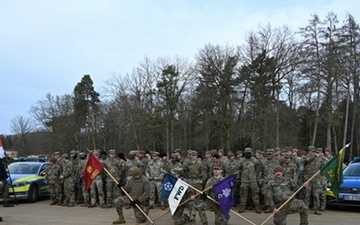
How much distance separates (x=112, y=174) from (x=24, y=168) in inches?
197

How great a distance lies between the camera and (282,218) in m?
10.8

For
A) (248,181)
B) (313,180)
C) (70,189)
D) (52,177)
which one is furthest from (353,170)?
(52,177)

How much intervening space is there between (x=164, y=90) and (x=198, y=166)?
42.3m

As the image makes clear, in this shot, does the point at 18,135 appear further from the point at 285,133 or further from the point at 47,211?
the point at 47,211

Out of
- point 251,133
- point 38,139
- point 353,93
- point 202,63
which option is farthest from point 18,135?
point 353,93

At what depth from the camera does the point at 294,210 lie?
10.8m

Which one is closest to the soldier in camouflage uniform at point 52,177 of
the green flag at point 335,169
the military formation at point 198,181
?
the military formation at point 198,181

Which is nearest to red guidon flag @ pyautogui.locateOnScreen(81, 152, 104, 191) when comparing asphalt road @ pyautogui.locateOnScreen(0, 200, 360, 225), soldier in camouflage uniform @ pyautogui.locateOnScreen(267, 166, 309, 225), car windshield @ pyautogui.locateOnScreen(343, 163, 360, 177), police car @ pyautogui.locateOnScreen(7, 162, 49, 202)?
asphalt road @ pyautogui.locateOnScreen(0, 200, 360, 225)

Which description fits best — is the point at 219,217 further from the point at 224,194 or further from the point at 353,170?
the point at 353,170

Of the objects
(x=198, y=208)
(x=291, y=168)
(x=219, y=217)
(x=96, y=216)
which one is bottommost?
(x=96, y=216)

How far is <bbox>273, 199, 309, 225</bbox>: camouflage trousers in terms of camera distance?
1068 cm

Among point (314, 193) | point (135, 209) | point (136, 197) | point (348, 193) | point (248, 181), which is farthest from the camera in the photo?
point (248, 181)

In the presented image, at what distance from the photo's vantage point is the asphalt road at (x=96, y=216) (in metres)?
12.5

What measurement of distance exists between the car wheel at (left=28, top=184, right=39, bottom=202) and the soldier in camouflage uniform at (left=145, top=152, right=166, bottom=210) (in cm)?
509
